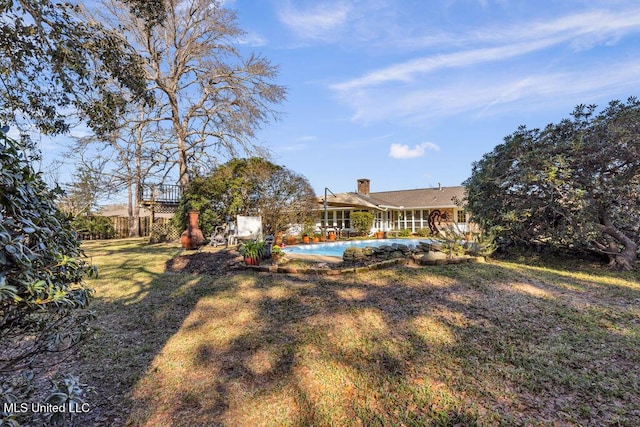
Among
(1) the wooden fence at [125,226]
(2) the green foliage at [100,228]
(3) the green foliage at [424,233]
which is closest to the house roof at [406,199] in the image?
(3) the green foliage at [424,233]

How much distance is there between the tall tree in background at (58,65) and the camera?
3.74 meters

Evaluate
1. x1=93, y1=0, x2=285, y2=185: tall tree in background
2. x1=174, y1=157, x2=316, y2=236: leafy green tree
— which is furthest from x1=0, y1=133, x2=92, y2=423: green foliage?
x1=93, y1=0, x2=285, y2=185: tall tree in background

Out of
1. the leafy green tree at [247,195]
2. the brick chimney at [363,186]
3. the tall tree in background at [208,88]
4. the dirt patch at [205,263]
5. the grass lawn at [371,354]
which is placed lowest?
the grass lawn at [371,354]

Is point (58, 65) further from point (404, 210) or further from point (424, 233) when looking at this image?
point (404, 210)

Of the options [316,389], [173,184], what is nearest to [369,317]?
[316,389]

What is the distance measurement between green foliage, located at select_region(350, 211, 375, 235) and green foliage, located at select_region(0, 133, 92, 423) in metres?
19.0

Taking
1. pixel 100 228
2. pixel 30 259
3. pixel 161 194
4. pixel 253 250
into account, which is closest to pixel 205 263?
pixel 253 250

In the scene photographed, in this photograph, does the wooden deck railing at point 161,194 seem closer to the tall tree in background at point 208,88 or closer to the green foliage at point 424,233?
the tall tree in background at point 208,88

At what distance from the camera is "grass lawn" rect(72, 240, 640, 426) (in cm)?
261

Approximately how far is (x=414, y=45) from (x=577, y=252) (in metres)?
7.92

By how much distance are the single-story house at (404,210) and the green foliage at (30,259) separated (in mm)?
18167

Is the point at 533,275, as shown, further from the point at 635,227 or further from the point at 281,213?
the point at 281,213

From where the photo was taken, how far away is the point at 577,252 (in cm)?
839

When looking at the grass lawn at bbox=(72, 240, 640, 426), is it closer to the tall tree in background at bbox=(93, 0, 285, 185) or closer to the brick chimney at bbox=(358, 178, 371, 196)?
the tall tree in background at bbox=(93, 0, 285, 185)
